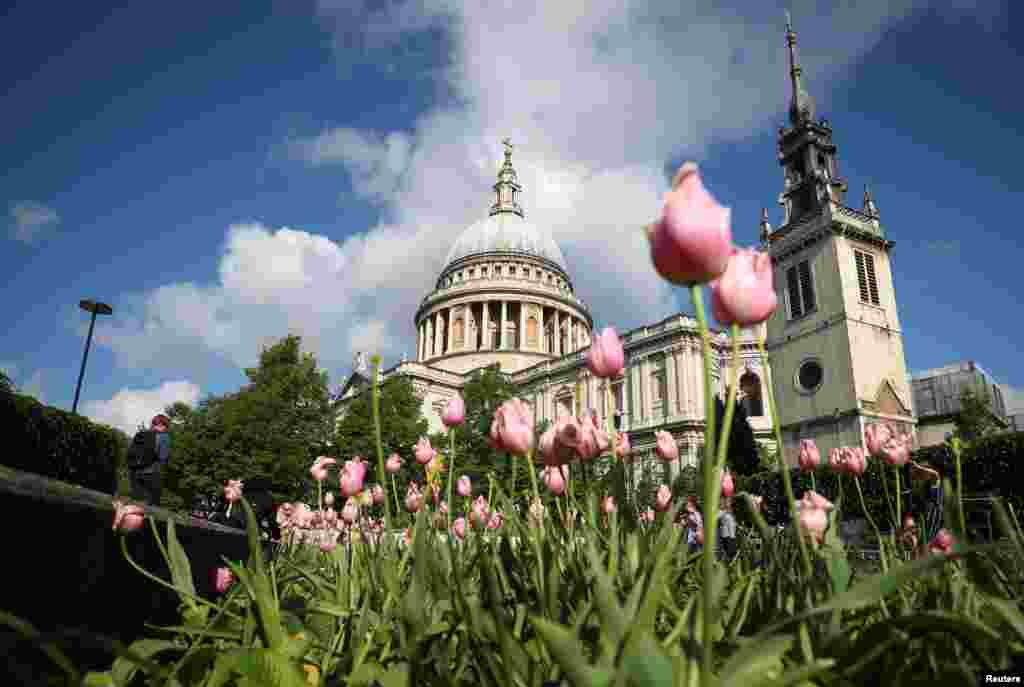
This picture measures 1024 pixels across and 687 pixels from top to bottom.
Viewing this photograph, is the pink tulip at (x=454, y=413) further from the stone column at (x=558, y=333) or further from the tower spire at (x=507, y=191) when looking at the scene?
the tower spire at (x=507, y=191)

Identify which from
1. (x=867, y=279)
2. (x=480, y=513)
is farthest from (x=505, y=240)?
(x=480, y=513)

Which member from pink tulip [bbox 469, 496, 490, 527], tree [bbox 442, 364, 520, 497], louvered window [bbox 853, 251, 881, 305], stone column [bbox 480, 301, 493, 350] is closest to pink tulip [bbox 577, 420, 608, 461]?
pink tulip [bbox 469, 496, 490, 527]

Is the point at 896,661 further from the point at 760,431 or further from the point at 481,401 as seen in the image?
the point at 760,431

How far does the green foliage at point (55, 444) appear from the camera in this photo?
8695 mm

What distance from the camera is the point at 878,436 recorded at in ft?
8.43

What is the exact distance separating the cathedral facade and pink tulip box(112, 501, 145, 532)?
1.65 meters

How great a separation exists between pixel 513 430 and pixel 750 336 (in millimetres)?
44785

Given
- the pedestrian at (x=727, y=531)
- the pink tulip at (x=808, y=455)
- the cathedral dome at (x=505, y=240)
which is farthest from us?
the cathedral dome at (x=505, y=240)

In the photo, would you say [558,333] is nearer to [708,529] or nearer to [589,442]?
[589,442]

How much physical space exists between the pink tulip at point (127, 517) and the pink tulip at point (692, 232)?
6.72 feet

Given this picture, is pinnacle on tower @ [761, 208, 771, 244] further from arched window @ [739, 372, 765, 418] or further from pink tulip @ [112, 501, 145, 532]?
pink tulip @ [112, 501, 145, 532]

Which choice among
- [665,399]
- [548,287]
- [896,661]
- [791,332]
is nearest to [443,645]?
[896,661]

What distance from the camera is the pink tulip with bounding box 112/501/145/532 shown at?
2027 millimetres

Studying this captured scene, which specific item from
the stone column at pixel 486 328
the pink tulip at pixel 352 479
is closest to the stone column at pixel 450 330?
the stone column at pixel 486 328
